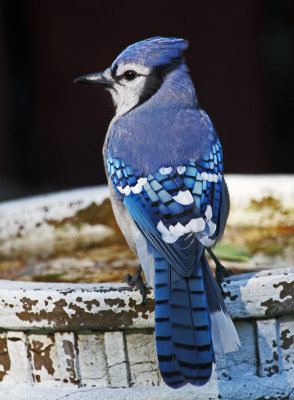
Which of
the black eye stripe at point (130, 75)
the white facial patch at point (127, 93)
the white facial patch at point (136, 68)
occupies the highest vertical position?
the white facial patch at point (136, 68)

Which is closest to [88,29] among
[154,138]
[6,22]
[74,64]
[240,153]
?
[74,64]

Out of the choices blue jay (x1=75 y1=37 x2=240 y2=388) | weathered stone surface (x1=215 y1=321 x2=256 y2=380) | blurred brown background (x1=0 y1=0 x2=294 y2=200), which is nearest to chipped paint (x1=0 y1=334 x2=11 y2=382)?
blue jay (x1=75 y1=37 x2=240 y2=388)

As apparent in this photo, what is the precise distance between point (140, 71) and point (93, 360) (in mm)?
925

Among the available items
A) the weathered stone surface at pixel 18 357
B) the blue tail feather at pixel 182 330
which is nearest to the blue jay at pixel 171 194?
the blue tail feather at pixel 182 330

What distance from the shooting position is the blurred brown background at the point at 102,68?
598 cm

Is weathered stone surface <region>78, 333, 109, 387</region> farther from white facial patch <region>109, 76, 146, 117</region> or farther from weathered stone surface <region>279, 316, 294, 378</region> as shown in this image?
white facial patch <region>109, 76, 146, 117</region>

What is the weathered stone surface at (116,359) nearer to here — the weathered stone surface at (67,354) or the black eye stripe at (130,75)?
the weathered stone surface at (67,354)

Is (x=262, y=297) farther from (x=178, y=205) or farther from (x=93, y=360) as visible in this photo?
(x=93, y=360)

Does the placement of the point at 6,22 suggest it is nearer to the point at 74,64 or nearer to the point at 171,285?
the point at 74,64

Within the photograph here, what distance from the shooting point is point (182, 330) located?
164 cm

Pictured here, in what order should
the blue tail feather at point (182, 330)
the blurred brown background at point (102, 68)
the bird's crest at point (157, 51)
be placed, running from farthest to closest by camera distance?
the blurred brown background at point (102, 68) → the bird's crest at point (157, 51) → the blue tail feather at point (182, 330)

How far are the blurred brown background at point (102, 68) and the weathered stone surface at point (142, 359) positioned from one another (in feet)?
14.0

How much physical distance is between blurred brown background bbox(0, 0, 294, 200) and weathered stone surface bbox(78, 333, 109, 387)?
4265 millimetres

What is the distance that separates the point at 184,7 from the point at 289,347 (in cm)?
460
